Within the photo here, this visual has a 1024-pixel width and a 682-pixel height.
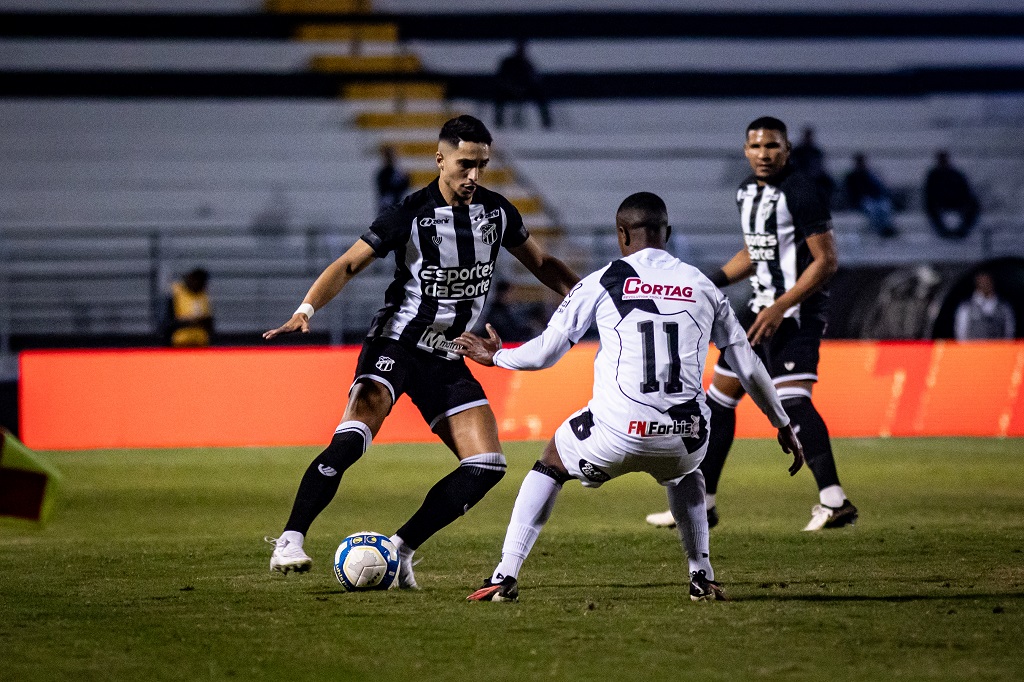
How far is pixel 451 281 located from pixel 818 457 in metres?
2.46

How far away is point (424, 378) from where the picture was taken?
588 centimetres

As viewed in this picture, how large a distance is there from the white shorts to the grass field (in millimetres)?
494

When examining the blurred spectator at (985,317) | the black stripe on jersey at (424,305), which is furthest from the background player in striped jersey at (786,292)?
the blurred spectator at (985,317)

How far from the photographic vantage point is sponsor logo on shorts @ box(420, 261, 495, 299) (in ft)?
19.4

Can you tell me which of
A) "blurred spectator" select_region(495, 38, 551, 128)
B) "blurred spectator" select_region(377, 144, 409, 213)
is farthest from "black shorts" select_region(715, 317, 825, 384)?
"blurred spectator" select_region(495, 38, 551, 128)

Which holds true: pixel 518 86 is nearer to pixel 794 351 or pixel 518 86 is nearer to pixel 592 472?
pixel 794 351

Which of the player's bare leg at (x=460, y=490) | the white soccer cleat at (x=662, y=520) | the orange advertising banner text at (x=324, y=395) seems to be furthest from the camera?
the orange advertising banner text at (x=324, y=395)

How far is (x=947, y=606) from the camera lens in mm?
5195

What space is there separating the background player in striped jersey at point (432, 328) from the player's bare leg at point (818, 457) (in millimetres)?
2166

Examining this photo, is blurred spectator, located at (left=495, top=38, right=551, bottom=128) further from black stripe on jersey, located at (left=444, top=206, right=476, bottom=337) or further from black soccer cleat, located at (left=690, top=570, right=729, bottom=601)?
black soccer cleat, located at (left=690, top=570, right=729, bottom=601)

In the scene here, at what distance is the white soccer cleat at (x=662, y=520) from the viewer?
768cm

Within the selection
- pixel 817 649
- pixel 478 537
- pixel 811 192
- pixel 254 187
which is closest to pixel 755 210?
pixel 811 192

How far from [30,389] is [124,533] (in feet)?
18.2

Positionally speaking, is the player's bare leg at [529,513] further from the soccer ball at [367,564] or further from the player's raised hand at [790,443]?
the player's raised hand at [790,443]
